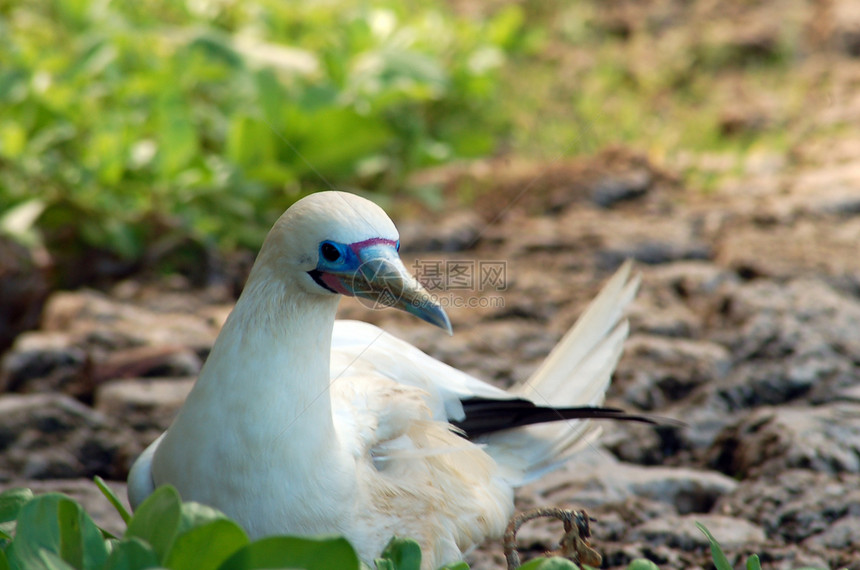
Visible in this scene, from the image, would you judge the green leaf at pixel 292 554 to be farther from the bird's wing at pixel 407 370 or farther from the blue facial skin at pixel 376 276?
the bird's wing at pixel 407 370

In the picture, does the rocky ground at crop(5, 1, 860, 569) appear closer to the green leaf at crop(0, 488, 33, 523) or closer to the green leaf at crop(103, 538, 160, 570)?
the green leaf at crop(0, 488, 33, 523)

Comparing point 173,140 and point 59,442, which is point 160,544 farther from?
point 173,140

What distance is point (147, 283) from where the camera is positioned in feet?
12.8

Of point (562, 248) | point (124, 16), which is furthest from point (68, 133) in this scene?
point (562, 248)

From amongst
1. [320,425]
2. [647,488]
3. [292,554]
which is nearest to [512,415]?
[647,488]

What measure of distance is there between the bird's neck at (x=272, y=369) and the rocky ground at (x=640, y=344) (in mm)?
754

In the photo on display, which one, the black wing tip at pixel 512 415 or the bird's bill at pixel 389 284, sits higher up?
the bird's bill at pixel 389 284

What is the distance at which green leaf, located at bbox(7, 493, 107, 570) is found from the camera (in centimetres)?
153

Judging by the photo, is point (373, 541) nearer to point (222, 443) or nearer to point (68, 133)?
point (222, 443)

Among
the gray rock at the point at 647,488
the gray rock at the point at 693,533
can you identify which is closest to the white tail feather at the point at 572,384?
the gray rock at the point at 647,488

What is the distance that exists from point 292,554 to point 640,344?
6.75ft

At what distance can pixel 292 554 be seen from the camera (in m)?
1.46

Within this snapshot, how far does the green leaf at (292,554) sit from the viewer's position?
1.45 m

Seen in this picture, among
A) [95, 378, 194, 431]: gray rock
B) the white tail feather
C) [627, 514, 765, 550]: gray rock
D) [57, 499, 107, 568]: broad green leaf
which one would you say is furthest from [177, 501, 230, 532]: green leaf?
[95, 378, 194, 431]: gray rock
